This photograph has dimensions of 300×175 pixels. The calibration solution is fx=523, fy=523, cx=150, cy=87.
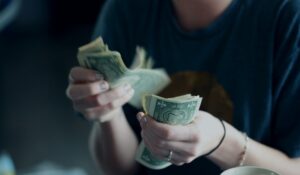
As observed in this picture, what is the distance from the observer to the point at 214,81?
94cm

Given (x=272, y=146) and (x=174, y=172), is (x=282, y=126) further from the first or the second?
(x=174, y=172)

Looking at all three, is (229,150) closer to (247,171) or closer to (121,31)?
(247,171)

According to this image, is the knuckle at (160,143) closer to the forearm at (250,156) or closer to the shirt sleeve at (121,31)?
the forearm at (250,156)

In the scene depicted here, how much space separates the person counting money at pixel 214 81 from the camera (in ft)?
2.83

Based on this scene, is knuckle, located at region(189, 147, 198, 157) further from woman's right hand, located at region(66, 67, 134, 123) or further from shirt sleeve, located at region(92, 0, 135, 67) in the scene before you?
shirt sleeve, located at region(92, 0, 135, 67)

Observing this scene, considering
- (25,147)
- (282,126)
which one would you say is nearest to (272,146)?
(282,126)

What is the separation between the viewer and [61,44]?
117 inches

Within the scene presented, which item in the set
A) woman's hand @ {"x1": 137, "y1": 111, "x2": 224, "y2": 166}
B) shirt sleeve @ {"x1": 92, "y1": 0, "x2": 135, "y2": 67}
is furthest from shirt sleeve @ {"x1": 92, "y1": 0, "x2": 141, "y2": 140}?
woman's hand @ {"x1": 137, "y1": 111, "x2": 224, "y2": 166}

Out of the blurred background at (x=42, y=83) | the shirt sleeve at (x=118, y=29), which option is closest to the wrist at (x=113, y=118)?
the shirt sleeve at (x=118, y=29)

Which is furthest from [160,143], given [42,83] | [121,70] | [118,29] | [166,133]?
[42,83]

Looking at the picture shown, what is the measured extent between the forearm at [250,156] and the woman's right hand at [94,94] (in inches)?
7.2

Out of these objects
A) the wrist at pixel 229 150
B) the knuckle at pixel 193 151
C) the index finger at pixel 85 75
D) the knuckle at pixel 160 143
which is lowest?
the wrist at pixel 229 150

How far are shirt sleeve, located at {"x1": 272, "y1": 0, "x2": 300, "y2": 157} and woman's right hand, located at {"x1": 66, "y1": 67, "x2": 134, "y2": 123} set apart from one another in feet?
0.84

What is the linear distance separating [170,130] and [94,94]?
0.21m
